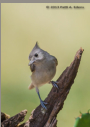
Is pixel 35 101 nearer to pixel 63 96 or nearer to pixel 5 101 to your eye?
pixel 5 101

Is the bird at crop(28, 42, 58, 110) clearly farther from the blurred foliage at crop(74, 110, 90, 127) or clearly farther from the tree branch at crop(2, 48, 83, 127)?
the blurred foliage at crop(74, 110, 90, 127)

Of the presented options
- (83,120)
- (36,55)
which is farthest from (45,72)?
(83,120)

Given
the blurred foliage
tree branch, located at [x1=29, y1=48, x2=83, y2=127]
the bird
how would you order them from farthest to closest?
the bird
tree branch, located at [x1=29, y1=48, x2=83, y2=127]
the blurred foliage

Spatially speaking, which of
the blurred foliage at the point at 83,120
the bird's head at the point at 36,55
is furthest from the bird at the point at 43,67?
the blurred foliage at the point at 83,120

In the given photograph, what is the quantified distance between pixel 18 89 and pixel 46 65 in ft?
3.95

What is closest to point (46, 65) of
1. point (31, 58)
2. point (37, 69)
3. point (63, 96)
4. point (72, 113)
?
point (37, 69)

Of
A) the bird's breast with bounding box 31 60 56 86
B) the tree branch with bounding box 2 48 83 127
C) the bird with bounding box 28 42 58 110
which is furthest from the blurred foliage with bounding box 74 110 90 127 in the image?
the bird's breast with bounding box 31 60 56 86

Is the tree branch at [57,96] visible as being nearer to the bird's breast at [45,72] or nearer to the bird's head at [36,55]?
the bird's breast at [45,72]

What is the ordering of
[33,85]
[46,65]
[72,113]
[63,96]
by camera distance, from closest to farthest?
[63,96]
[46,65]
[33,85]
[72,113]

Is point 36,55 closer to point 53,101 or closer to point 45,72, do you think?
point 45,72

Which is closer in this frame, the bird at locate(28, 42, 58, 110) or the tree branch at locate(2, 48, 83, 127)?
the tree branch at locate(2, 48, 83, 127)

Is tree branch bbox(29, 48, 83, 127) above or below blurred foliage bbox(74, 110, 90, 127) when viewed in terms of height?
above

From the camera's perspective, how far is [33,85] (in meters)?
1.92


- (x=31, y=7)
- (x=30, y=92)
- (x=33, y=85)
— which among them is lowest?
(x=33, y=85)
